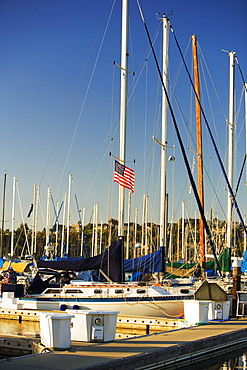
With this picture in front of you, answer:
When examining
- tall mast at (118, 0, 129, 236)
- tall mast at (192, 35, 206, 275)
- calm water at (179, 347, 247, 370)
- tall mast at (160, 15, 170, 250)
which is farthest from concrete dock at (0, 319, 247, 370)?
tall mast at (160, 15, 170, 250)

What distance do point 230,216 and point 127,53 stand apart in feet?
47.0

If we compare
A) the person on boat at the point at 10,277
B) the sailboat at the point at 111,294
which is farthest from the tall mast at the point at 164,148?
the person on boat at the point at 10,277

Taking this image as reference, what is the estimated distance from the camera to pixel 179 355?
14.3 m

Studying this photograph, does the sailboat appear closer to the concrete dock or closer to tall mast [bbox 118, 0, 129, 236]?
tall mast [bbox 118, 0, 129, 236]

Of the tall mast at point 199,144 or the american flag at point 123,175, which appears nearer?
the american flag at point 123,175

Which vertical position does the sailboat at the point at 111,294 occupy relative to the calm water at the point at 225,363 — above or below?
above

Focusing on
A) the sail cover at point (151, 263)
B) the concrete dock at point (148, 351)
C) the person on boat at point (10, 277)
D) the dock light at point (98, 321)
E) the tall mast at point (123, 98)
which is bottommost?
the concrete dock at point (148, 351)

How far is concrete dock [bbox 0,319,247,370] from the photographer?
466 inches

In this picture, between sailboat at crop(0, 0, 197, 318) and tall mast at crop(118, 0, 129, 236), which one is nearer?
sailboat at crop(0, 0, 197, 318)

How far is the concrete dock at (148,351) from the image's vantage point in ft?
38.9

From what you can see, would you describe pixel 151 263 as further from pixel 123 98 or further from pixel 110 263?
pixel 123 98

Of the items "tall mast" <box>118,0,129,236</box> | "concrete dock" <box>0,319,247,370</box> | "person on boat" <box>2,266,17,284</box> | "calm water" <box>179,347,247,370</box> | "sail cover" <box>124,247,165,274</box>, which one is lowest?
"calm water" <box>179,347,247,370</box>

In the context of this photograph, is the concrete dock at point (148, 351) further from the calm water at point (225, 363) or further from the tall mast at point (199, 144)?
the tall mast at point (199, 144)

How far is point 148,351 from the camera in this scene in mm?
13523
